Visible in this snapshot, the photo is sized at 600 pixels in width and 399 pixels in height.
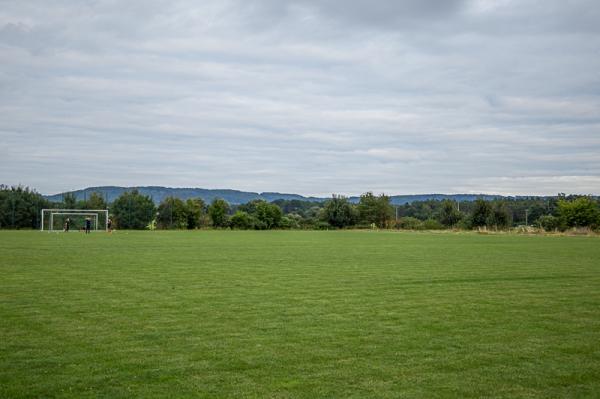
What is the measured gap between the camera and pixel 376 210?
82438 mm

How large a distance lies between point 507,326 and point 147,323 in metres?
5.92

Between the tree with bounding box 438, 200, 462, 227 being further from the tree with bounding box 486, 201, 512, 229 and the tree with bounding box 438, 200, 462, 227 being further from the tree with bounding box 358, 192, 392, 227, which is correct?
the tree with bounding box 486, 201, 512, 229

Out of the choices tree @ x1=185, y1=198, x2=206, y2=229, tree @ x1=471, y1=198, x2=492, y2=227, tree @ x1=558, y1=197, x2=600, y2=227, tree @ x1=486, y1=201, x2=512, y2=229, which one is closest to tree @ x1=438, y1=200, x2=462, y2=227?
tree @ x1=471, y1=198, x2=492, y2=227

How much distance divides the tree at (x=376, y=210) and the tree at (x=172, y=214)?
80.4 feet

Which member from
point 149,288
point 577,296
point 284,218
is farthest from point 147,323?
point 284,218

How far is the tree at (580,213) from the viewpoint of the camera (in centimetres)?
5816

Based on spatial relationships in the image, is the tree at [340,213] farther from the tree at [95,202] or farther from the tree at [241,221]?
the tree at [95,202]

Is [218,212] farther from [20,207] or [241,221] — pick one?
[20,207]

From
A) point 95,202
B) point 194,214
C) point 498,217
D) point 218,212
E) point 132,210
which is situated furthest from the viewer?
point 218,212

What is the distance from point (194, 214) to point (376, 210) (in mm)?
24885

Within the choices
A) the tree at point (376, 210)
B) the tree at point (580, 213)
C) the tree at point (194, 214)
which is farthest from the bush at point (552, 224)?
the tree at point (194, 214)

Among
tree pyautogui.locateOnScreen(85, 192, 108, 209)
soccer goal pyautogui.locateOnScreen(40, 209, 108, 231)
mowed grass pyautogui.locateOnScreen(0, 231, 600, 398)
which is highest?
tree pyautogui.locateOnScreen(85, 192, 108, 209)

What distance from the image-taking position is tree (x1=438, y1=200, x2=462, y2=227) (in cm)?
7725

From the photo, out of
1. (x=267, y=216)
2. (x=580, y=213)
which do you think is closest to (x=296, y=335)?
(x=580, y=213)
